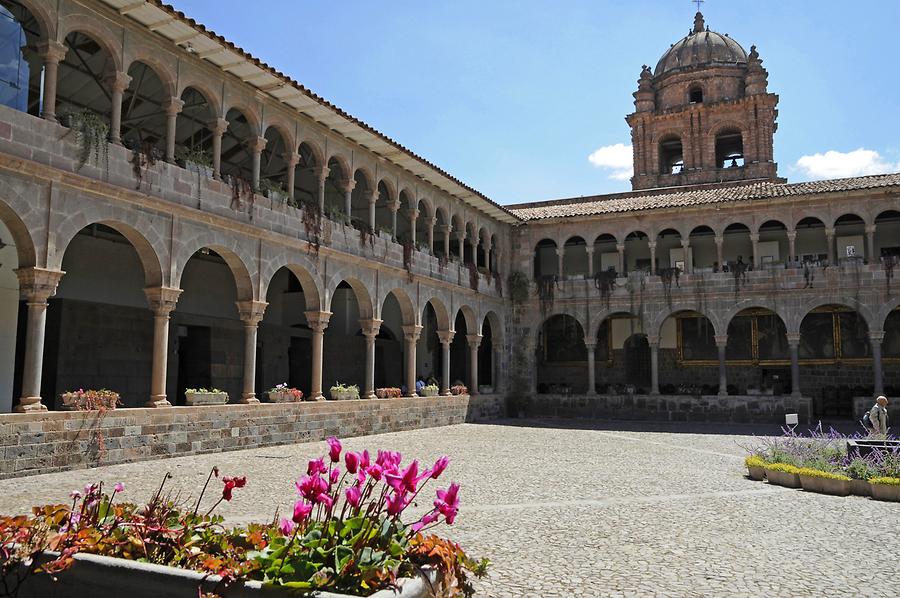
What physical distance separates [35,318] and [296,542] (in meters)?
10.3

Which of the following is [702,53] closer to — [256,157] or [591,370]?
[591,370]

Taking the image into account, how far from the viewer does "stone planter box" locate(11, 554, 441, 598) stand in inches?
147

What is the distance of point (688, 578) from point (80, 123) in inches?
485

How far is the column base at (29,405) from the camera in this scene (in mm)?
11695

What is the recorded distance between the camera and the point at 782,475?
442 inches

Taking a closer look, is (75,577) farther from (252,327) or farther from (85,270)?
(85,270)

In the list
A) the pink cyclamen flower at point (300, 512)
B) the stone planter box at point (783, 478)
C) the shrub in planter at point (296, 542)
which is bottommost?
the stone planter box at point (783, 478)

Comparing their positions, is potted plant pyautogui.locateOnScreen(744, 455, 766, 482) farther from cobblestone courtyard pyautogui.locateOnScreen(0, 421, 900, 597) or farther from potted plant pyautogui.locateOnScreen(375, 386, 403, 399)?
potted plant pyautogui.locateOnScreen(375, 386, 403, 399)

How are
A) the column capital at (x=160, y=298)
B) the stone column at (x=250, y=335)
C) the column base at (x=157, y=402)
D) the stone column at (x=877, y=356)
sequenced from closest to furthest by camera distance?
the column base at (x=157, y=402) < the column capital at (x=160, y=298) < the stone column at (x=250, y=335) < the stone column at (x=877, y=356)

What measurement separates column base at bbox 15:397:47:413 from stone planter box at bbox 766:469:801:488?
11624 millimetres

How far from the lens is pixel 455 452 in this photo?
51.8 ft

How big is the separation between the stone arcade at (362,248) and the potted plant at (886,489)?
12099mm

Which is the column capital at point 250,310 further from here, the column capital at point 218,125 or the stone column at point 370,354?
the stone column at point 370,354

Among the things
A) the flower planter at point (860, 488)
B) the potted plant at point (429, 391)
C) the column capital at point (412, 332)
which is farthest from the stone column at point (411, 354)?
the flower planter at point (860, 488)
